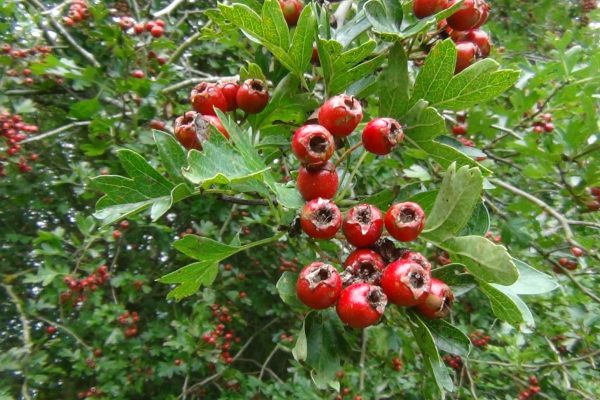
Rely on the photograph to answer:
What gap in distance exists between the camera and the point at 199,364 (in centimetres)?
288

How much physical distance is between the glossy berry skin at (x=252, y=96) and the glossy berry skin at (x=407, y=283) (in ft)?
1.70

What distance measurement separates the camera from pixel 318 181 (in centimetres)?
103

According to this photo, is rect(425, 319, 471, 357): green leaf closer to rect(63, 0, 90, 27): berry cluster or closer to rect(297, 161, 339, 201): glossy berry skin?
rect(297, 161, 339, 201): glossy berry skin

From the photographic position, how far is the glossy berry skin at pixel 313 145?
1004 millimetres

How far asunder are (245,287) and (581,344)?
2.07 m

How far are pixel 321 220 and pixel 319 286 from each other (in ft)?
0.43

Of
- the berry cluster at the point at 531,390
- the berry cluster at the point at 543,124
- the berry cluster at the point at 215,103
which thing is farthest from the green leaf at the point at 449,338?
the berry cluster at the point at 531,390

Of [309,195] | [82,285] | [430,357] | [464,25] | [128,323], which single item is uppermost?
[464,25]

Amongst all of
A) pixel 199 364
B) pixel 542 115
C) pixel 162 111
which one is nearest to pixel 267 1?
pixel 162 111

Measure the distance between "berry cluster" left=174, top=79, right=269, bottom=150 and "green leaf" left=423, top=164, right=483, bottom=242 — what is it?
19.0 inches

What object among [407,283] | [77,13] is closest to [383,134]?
[407,283]

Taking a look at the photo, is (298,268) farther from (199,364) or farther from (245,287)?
(199,364)

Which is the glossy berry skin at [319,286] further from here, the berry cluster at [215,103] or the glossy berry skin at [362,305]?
the berry cluster at [215,103]

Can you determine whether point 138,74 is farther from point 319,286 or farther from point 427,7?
point 319,286
